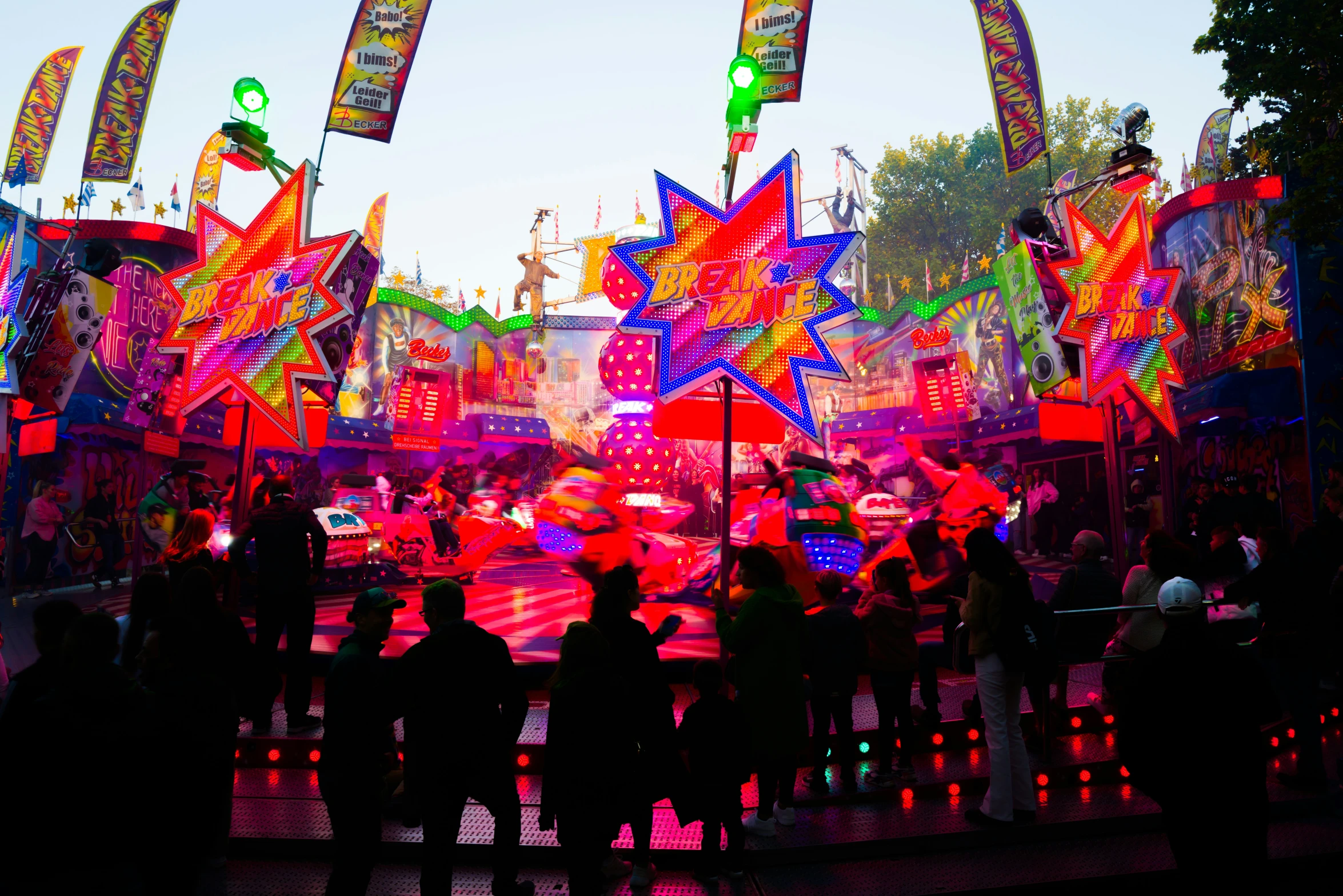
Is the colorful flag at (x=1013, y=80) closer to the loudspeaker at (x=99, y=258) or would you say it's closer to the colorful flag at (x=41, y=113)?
the loudspeaker at (x=99, y=258)

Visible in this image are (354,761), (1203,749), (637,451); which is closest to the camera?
(1203,749)

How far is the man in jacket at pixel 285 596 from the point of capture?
5.89 m

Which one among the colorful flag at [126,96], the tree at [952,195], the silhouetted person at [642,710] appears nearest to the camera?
the silhouetted person at [642,710]

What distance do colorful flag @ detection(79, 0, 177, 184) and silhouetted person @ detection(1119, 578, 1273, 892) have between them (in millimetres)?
16737

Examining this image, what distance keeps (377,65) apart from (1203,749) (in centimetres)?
991

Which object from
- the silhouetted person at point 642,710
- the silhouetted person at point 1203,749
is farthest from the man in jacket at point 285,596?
the silhouetted person at point 1203,749

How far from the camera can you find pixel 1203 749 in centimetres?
315

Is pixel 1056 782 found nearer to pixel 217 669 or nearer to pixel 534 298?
pixel 217 669

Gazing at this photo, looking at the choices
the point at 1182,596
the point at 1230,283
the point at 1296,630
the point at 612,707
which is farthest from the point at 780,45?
the point at 1230,283

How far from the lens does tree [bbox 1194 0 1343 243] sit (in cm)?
862

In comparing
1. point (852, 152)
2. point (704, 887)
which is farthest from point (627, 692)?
point (852, 152)

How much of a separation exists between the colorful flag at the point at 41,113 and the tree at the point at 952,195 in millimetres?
36170

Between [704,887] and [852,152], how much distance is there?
103ft

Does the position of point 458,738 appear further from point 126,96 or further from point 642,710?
point 126,96
